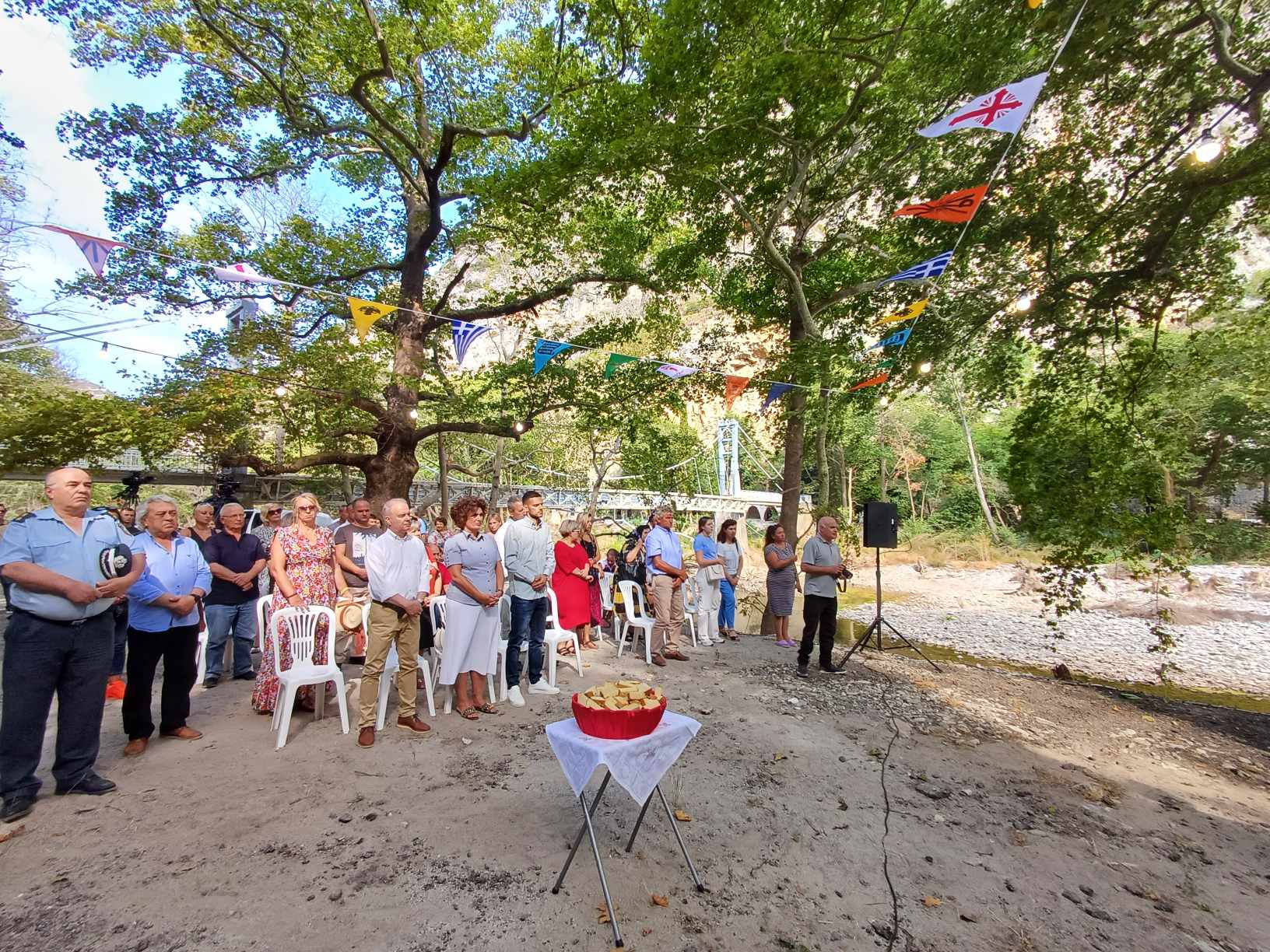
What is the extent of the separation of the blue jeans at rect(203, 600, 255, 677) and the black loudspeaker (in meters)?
6.35

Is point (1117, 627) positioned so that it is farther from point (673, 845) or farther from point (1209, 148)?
point (673, 845)

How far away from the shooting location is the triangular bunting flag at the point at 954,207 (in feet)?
16.0

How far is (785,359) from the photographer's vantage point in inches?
305

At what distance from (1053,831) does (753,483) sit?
4990 cm

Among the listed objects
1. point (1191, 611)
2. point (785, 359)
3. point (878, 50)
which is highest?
point (878, 50)

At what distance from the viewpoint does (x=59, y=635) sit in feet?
9.14

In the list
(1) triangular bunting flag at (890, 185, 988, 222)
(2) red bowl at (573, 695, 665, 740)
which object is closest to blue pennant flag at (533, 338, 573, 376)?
(1) triangular bunting flag at (890, 185, 988, 222)

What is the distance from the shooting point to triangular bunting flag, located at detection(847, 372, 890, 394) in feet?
23.3

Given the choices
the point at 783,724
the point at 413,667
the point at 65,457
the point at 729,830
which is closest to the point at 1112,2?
the point at 783,724

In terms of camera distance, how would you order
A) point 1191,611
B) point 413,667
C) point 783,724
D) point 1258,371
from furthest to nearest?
point 1191,611, point 1258,371, point 783,724, point 413,667

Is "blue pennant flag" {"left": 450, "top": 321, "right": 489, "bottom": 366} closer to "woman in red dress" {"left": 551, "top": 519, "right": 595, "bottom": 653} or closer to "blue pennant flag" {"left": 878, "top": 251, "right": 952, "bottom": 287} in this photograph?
"woman in red dress" {"left": 551, "top": 519, "right": 595, "bottom": 653}

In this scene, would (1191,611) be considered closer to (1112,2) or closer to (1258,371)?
(1258,371)

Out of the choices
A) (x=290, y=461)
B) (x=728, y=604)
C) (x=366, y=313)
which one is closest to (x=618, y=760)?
(x=728, y=604)

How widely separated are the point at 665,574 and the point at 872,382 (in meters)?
3.57
